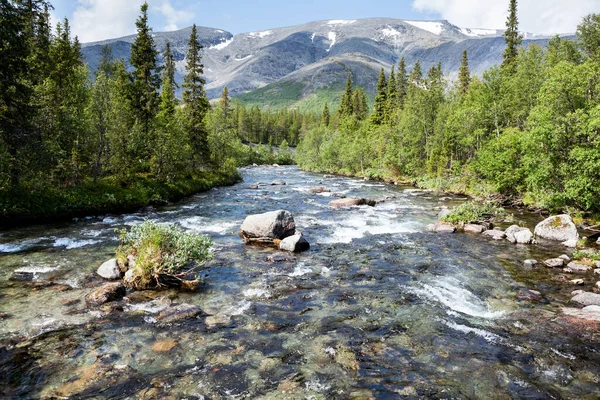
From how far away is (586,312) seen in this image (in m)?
11.3

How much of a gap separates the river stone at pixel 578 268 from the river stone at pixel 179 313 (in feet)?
51.8

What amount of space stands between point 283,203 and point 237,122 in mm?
134725

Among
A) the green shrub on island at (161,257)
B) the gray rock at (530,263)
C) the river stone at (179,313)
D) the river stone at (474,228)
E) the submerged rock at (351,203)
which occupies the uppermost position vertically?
the green shrub on island at (161,257)

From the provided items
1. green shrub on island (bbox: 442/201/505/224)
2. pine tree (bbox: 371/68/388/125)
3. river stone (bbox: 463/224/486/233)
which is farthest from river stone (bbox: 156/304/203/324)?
pine tree (bbox: 371/68/388/125)

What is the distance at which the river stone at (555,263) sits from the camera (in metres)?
16.1

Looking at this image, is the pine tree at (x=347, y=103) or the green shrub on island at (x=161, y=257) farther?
the pine tree at (x=347, y=103)

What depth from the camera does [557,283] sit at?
1419cm

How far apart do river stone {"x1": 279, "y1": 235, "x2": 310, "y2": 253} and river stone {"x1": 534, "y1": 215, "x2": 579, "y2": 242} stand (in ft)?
47.2

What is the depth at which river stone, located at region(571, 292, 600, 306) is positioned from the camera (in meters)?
11.9

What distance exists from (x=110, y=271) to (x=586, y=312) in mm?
16670

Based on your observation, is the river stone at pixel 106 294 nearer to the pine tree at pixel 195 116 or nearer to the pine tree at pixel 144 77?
the pine tree at pixel 144 77

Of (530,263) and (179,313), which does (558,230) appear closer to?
(530,263)

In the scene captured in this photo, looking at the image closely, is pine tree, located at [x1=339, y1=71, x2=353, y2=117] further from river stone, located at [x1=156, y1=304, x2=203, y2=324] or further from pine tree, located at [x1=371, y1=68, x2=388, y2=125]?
river stone, located at [x1=156, y1=304, x2=203, y2=324]

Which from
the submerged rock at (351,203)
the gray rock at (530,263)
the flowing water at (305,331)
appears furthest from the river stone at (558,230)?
the submerged rock at (351,203)
